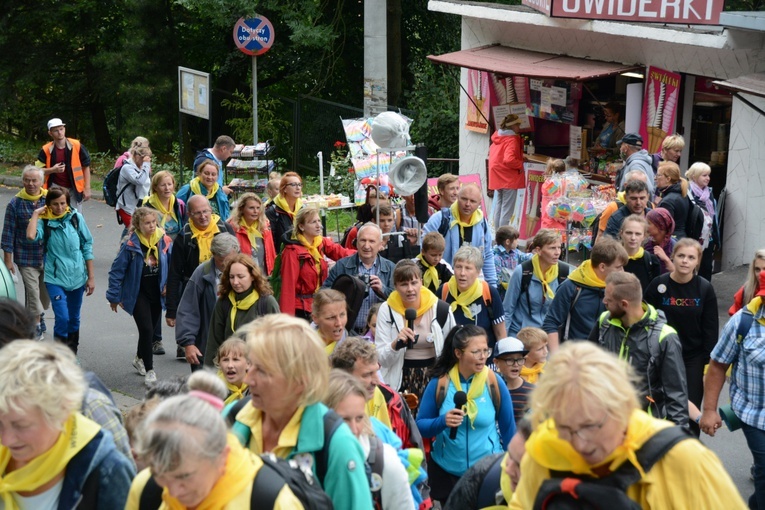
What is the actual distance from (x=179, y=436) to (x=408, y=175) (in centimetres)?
720

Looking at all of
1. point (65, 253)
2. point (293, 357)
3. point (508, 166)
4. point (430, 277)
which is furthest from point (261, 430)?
point (508, 166)

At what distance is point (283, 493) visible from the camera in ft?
11.2

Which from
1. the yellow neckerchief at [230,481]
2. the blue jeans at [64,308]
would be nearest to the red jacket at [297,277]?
the blue jeans at [64,308]

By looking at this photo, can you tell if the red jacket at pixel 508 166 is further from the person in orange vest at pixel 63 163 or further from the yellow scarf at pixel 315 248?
the yellow scarf at pixel 315 248

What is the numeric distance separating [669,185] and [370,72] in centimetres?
670

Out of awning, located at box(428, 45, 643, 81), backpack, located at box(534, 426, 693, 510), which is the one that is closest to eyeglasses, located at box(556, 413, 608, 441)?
backpack, located at box(534, 426, 693, 510)

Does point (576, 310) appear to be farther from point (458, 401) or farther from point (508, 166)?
point (508, 166)

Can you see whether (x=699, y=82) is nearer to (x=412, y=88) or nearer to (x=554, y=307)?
(x=554, y=307)

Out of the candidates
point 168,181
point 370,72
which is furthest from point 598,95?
point 168,181

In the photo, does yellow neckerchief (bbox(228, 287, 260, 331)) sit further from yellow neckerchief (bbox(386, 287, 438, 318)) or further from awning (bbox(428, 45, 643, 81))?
awning (bbox(428, 45, 643, 81))

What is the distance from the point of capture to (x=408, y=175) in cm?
1027

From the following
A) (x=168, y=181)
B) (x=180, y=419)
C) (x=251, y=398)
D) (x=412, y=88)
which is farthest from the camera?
(x=412, y=88)

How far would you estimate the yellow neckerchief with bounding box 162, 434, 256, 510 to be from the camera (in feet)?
A: 11.0

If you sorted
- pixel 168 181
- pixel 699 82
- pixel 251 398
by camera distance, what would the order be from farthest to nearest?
pixel 699 82, pixel 168 181, pixel 251 398
